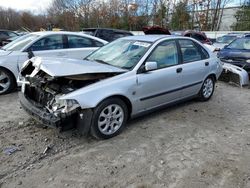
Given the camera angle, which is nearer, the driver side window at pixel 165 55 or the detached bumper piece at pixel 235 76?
the driver side window at pixel 165 55

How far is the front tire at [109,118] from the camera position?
395 cm

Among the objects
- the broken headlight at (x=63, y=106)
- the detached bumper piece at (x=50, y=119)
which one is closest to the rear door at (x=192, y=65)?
the broken headlight at (x=63, y=106)

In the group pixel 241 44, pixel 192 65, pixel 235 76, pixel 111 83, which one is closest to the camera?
pixel 111 83

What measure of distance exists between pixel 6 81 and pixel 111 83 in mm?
3580

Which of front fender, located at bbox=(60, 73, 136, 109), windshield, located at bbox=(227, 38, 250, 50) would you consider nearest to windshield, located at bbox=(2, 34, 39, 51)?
front fender, located at bbox=(60, 73, 136, 109)

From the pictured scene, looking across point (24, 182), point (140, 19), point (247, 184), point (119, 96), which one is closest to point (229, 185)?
point (247, 184)

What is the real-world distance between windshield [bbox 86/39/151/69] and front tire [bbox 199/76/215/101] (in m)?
1.88

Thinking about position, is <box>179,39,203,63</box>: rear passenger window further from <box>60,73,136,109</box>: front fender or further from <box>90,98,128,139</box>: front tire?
<box>90,98,128,139</box>: front tire

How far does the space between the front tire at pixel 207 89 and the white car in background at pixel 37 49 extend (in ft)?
11.1

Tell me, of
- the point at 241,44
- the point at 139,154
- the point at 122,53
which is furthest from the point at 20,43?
the point at 241,44

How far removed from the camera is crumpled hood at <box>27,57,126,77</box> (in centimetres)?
385

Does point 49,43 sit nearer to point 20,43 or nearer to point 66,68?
point 20,43

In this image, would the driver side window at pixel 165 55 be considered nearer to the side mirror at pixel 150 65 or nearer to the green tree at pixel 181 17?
the side mirror at pixel 150 65

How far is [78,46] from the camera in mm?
7625
